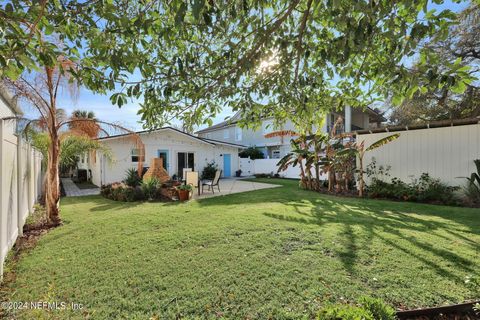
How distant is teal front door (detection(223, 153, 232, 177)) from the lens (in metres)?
24.5

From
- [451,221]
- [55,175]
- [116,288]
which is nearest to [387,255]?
[451,221]

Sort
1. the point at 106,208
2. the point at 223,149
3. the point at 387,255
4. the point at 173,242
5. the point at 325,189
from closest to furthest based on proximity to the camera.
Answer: the point at 387,255 → the point at 173,242 → the point at 106,208 → the point at 325,189 → the point at 223,149

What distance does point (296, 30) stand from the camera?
4.03 m

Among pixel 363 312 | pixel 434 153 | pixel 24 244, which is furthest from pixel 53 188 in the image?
pixel 434 153

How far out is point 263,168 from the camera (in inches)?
987

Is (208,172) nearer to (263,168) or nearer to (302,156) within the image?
(263,168)

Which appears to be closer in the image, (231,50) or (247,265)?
(231,50)

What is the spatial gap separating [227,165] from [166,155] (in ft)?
23.0

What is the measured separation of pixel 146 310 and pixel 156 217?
4746 mm

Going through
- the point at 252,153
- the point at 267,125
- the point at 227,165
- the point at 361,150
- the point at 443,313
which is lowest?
the point at 443,313

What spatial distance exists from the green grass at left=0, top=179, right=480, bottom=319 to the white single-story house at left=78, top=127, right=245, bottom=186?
10787 mm

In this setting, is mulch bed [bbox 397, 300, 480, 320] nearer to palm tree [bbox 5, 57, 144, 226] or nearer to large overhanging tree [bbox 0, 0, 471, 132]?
large overhanging tree [bbox 0, 0, 471, 132]

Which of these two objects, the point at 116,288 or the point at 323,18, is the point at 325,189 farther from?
the point at 116,288

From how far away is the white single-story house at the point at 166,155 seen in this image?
17078 mm
